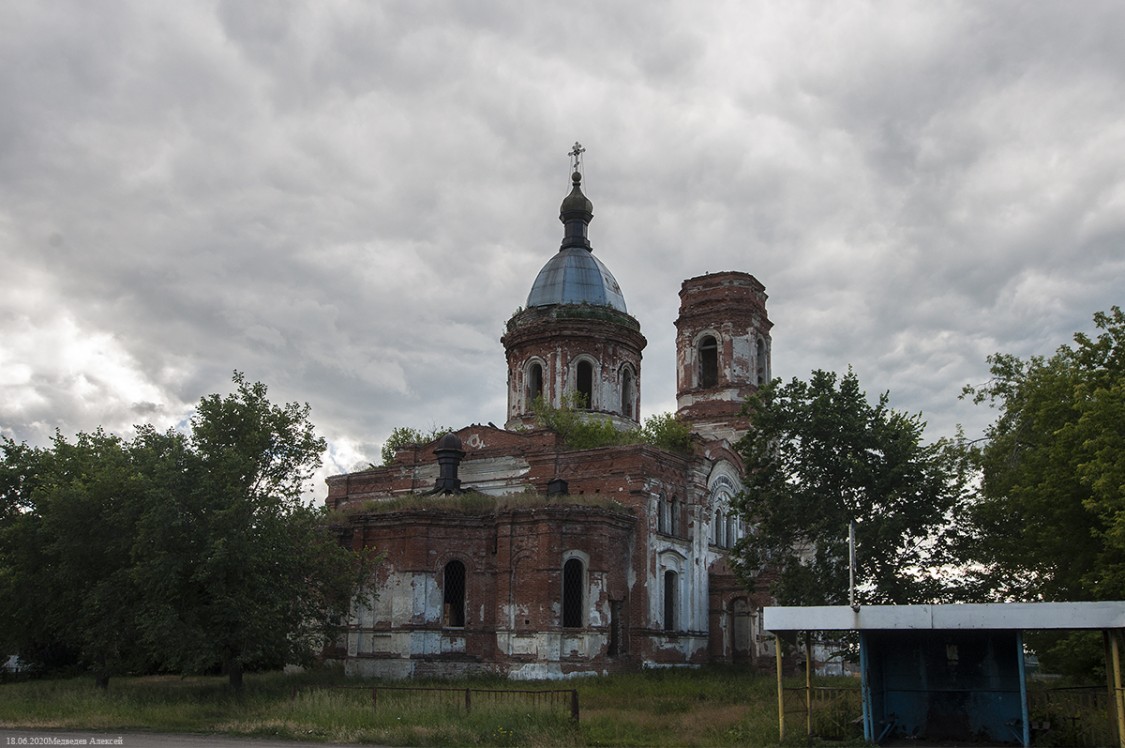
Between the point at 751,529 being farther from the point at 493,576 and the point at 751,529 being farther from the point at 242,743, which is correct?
the point at 242,743

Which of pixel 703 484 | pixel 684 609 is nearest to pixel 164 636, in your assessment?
pixel 684 609

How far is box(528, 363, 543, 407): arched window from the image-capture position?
1652 inches

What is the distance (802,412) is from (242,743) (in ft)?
50.6

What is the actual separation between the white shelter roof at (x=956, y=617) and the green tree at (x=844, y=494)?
857 cm

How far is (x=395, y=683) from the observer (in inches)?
1087

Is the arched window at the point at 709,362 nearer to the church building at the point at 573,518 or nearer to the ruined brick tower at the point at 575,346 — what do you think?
the church building at the point at 573,518

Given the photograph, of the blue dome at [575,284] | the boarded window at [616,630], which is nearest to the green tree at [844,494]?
the boarded window at [616,630]

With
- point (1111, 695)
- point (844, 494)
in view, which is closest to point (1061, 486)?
point (844, 494)

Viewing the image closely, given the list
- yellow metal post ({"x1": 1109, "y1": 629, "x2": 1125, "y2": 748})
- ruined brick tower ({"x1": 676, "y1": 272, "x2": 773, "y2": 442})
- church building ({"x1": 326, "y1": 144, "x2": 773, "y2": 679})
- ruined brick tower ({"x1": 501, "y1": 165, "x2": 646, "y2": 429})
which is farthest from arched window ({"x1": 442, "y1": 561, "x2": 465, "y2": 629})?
yellow metal post ({"x1": 1109, "y1": 629, "x2": 1125, "y2": 748})

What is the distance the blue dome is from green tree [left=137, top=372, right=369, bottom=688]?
17.9m

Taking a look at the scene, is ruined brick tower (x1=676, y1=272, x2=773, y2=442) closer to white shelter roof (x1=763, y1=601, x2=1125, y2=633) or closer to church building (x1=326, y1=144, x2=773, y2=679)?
church building (x1=326, y1=144, x2=773, y2=679)

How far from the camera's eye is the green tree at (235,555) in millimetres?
23547

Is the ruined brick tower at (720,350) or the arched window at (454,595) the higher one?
the ruined brick tower at (720,350)

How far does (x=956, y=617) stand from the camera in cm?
1466
